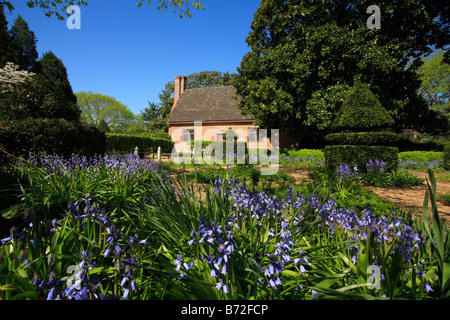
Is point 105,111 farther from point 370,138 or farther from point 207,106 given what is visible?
point 370,138

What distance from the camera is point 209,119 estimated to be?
26.5m

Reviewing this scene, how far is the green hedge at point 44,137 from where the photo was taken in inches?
209

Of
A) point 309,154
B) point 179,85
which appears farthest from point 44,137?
point 179,85

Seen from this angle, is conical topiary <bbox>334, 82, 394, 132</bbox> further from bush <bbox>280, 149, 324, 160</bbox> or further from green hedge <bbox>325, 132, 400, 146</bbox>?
bush <bbox>280, 149, 324, 160</bbox>

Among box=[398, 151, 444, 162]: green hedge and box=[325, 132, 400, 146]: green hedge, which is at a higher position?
box=[325, 132, 400, 146]: green hedge

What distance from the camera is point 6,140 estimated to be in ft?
17.3

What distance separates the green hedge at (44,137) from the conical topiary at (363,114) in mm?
9802

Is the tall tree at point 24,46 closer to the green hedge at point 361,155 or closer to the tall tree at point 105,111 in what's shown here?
the tall tree at point 105,111

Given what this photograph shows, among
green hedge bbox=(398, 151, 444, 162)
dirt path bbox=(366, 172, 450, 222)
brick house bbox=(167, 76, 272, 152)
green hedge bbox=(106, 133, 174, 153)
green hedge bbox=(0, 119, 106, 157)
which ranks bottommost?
dirt path bbox=(366, 172, 450, 222)

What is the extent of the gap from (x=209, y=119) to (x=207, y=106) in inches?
112

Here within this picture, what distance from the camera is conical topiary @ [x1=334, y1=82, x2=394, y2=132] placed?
26.2 feet

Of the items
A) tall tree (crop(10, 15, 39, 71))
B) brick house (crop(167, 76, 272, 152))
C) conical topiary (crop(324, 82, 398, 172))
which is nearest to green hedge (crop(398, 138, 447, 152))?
conical topiary (crop(324, 82, 398, 172))

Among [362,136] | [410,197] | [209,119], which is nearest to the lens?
[410,197]
